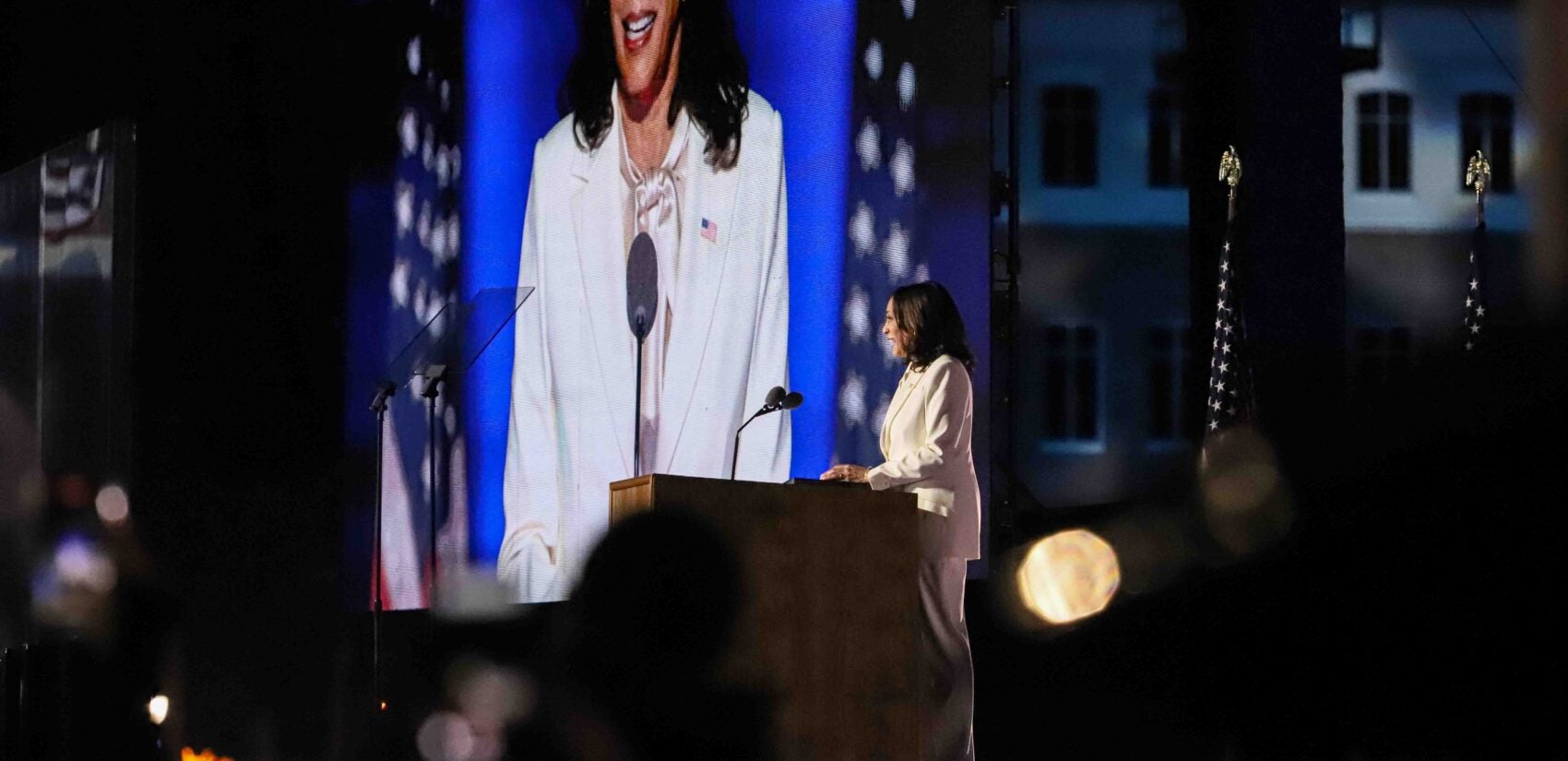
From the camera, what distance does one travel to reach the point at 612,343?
6.88 m

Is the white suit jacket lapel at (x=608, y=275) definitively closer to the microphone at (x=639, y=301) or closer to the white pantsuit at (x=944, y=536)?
the microphone at (x=639, y=301)

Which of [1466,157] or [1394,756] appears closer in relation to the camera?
[1394,756]

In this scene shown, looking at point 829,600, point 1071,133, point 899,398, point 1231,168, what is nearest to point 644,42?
point 1231,168

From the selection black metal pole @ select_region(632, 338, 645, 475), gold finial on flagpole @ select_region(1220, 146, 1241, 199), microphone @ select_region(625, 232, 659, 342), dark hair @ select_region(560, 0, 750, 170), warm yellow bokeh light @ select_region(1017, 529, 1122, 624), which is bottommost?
warm yellow bokeh light @ select_region(1017, 529, 1122, 624)

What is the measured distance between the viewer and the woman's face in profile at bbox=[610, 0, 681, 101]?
6879mm

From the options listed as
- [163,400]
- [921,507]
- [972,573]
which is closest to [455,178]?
[163,400]

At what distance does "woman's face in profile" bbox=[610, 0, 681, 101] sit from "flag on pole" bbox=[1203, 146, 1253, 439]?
2021mm

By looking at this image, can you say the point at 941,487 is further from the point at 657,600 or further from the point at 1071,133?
the point at 1071,133

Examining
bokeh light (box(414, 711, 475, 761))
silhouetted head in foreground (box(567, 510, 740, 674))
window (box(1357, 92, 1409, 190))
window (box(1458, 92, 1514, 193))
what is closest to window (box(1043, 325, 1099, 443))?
window (box(1357, 92, 1409, 190))

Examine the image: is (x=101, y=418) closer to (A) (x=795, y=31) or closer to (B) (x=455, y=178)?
(B) (x=455, y=178)

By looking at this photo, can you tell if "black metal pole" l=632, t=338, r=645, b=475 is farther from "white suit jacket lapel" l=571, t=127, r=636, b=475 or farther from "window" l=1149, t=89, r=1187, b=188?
"window" l=1149, t=89, r=1187, b=188

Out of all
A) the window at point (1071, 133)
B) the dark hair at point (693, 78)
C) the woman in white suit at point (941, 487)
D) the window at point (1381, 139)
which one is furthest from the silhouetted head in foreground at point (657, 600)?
the window at point (1381, 139)

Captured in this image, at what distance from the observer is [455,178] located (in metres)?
7.52

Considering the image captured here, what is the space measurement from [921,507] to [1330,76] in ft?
9.38
